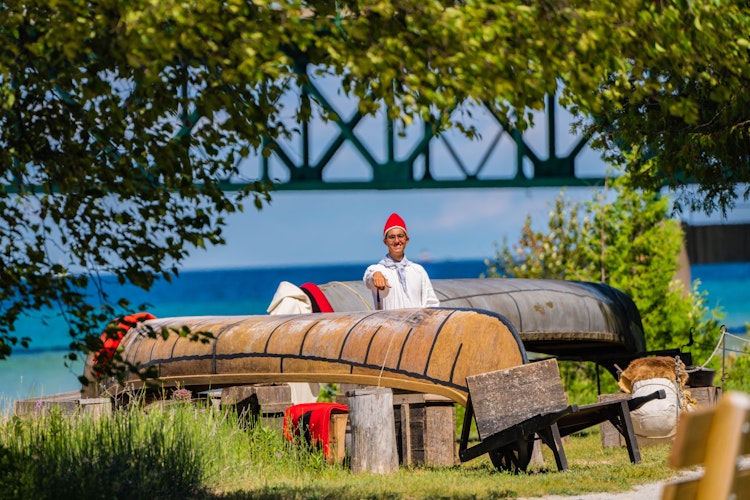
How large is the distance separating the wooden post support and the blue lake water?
36.3 metres

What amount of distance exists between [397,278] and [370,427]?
1.86 metres

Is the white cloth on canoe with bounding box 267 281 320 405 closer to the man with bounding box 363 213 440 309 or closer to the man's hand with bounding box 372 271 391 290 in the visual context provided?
the man with bounding box 363 213 440 309

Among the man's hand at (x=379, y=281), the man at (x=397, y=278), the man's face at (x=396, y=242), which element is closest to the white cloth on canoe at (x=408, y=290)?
the man at (x=397, y=278)

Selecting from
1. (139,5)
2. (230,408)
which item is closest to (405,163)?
(230,408)

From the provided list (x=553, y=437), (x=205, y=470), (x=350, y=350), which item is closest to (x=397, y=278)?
(x=350, y=350)

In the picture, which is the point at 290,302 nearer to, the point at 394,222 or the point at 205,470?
the point at 394,222

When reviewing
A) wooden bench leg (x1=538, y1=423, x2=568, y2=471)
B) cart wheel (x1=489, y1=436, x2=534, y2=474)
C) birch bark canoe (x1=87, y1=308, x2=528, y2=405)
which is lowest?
cart wheel (x1=489, y1=436, x2=534, y2=474)

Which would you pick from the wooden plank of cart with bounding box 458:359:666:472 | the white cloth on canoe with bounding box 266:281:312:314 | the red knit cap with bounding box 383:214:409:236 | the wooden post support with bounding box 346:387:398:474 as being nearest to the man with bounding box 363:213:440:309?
the red knit cap with bounding box 383:214:409:236

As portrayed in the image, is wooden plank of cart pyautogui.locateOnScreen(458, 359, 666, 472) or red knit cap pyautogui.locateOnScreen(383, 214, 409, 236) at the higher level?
red knit cap pyautogui.locateOnScreen(383, 214, 409, 236)

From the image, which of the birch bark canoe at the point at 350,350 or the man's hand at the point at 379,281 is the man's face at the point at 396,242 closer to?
the man's hand at the point at 379,281

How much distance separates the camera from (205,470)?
8.41 meters

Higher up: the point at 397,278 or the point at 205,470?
the point at 397,278

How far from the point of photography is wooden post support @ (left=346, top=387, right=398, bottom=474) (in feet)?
29.9

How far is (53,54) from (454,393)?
5.28 m
